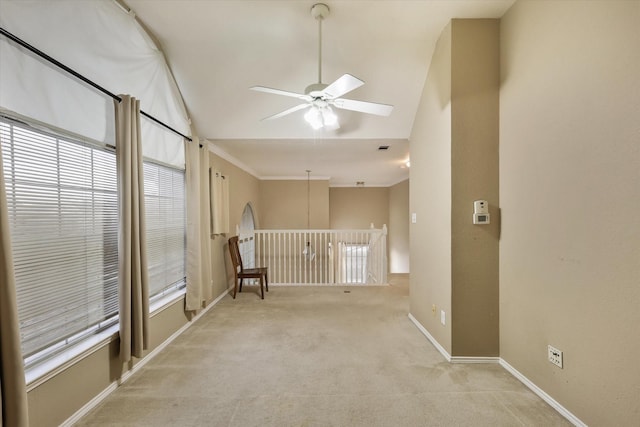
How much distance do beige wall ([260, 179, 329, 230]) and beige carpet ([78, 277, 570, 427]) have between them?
4.86 meters

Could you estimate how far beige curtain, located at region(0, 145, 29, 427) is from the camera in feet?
4.30

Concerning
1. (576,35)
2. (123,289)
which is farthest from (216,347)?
(576,35)

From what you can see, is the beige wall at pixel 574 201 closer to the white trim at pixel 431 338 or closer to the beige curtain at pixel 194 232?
the white trim at pixel 431 338

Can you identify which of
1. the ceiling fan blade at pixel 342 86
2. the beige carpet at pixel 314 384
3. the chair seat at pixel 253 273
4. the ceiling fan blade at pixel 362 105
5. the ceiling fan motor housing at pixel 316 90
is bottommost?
the beige carpet at pixel 314 384

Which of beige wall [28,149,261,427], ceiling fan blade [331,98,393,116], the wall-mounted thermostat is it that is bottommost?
beige wall [28,149,261,427]

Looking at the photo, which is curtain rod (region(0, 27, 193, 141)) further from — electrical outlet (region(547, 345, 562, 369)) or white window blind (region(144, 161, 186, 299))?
electrical outlet (region(547, 345, 562, 369))

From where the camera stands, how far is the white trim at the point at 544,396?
1.76 m

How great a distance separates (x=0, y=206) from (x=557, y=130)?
3289mm

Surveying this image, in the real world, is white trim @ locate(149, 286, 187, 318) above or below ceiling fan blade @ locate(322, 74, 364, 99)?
below

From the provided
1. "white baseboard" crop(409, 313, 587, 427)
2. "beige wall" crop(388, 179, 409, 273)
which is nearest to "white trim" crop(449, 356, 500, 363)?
"white baseboard" crop(409, 313, 587, 427)

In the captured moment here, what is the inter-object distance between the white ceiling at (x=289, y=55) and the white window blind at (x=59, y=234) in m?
1.44

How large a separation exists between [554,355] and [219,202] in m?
4.30

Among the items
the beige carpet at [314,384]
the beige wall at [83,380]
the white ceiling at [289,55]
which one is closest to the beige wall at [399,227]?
the white ceiling at [289,55]

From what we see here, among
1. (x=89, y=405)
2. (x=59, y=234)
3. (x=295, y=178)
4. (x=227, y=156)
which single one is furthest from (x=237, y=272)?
(x=295, y=178)
